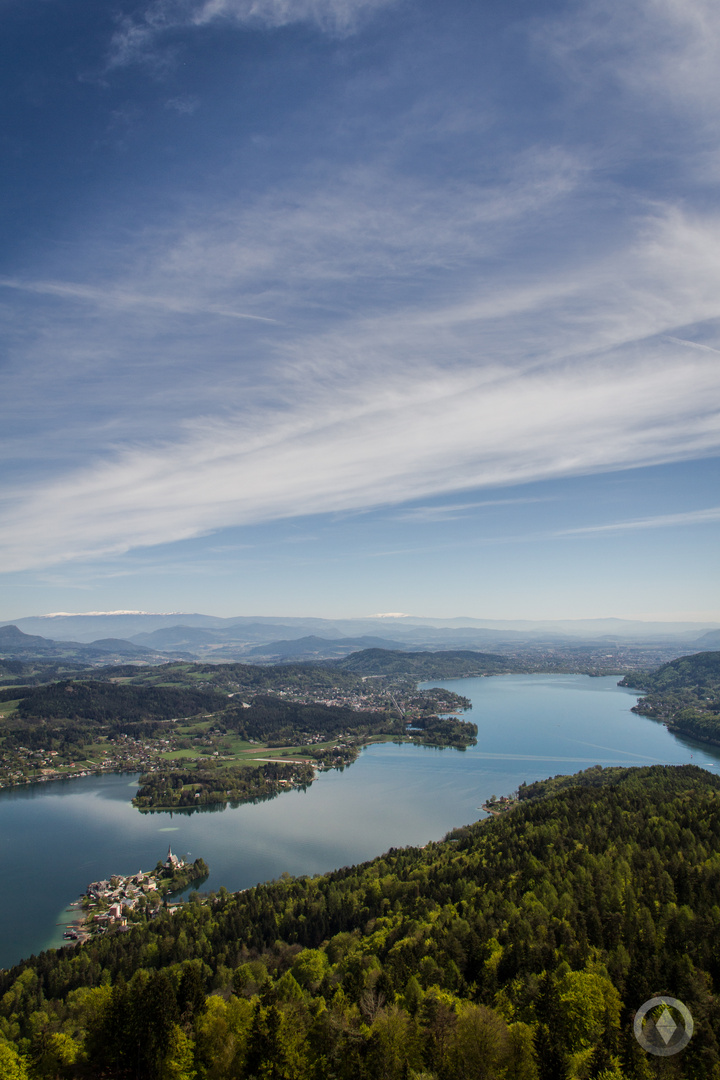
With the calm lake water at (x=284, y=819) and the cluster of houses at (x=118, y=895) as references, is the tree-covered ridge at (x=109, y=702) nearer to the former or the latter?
the calm lake water at (x=284, y=819)

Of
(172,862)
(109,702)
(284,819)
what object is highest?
(172,862)

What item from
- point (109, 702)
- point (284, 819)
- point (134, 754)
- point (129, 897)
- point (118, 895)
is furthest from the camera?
point (109, 702)

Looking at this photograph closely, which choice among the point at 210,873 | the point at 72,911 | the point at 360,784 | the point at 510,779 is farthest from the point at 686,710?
the point at 72,911

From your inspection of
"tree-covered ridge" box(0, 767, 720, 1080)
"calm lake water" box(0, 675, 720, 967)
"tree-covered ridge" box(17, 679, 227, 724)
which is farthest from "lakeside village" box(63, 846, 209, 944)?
"tree-covered ridge" box(17, 679, 227, 724)


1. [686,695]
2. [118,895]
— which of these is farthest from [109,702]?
[686,695]

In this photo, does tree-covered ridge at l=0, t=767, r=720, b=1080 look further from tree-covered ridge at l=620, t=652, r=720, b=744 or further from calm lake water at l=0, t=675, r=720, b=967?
tree-covered ridge at l=620, t=652, r=720, b=744

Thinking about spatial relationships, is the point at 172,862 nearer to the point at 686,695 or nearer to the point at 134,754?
the point at 134,754
